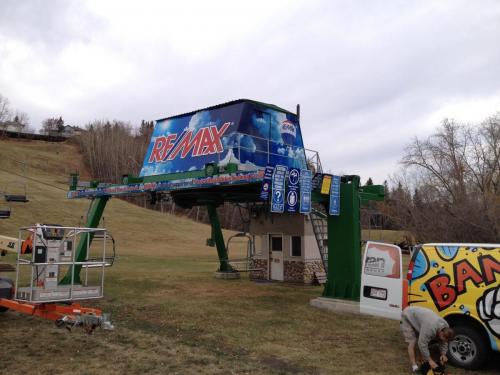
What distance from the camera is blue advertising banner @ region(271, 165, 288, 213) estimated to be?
40.2 feet

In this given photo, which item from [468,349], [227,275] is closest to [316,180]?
[468,349]

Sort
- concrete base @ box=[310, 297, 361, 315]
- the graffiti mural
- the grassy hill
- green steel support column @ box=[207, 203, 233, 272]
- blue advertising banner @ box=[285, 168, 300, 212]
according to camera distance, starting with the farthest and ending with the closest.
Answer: green steel support column @ box=[207, 203, 233, 272] < concrete base @ box=[310, 297, 361, 315] < blue advertising banner @ box=[285, 168, 300, 212] < the grassy hill < the graffiti mural

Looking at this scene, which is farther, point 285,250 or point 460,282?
point 285,250

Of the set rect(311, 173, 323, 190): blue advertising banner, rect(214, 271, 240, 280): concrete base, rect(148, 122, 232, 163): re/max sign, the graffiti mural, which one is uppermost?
rect(148, 122, 232, 163): re/max sign

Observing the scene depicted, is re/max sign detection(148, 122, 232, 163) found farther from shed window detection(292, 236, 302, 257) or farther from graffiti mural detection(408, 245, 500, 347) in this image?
graffiti mural detection(408, 245, 500, 347)

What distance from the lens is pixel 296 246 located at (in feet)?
66.4

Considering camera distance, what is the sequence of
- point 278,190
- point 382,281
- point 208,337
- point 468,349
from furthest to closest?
point 278,190 < point 208,337 < point 382,281 < point 468,349

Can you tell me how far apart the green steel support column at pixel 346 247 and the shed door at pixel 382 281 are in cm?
367

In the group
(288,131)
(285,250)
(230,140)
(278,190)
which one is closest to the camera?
(278,190)

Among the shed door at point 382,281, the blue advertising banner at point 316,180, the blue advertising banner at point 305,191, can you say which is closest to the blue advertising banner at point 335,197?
the blue advertising banner at point 316,180

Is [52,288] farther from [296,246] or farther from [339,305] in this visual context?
[296,246]

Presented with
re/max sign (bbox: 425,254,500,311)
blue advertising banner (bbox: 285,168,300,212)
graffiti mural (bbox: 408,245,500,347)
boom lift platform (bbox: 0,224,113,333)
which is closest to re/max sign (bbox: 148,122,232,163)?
blue advertising banner (bbox: 285,168,300,212)

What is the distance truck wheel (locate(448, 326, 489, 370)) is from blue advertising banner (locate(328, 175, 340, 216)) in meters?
6.21

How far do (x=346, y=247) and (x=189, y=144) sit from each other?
7.40 metres
